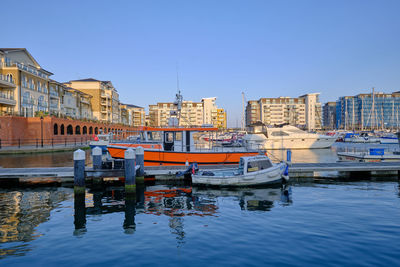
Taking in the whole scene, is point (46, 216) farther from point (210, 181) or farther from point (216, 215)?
point (210, 181)

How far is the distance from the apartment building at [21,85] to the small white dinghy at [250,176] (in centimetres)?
4003

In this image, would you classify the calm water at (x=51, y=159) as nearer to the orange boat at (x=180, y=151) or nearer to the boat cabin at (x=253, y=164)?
the orange boat at (x=180, y=151)

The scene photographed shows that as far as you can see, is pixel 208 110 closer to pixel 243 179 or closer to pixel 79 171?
pixel 243 179

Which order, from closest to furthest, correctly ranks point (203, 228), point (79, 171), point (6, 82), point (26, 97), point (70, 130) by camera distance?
point (203, 228)
point (79, 171)
point (6, 82)
point (26, 97)
point (70, 130)

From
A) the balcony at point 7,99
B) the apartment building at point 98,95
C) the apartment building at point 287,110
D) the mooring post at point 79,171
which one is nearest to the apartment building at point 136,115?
the apartment building at point 98,95

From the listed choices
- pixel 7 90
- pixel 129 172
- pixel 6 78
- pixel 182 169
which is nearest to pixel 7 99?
pixel 7 90

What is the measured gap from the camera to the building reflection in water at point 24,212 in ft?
28.9

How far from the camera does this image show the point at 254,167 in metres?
16.3

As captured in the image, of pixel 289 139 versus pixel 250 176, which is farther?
pixel 289 139

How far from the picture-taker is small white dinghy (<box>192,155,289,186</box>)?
16.0 meters

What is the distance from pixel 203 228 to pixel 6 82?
48.3m

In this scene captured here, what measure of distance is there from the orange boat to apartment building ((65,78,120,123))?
211 ft

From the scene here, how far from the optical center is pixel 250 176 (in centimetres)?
1595

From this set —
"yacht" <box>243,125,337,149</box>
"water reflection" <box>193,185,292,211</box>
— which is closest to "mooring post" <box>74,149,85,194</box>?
"water reflection" <box>193,185,292,211</box>
